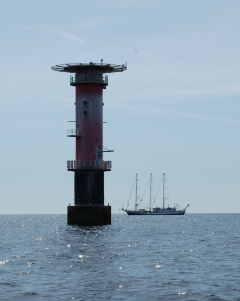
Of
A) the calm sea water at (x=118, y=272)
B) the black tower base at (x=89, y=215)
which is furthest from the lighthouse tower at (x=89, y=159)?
A: the calm sea water at (x=118, y=272)

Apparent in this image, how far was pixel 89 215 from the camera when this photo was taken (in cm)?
7444

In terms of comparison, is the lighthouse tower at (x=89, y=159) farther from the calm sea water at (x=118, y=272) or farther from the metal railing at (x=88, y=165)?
the calm sea water at (x=118, y=272)

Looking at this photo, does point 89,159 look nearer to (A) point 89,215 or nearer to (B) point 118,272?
(A) point 89,215

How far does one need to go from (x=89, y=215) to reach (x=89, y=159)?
7034 mm

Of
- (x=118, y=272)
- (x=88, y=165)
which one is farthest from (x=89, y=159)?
(x=118, y=272)

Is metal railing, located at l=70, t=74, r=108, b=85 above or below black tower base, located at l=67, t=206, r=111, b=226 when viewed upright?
above

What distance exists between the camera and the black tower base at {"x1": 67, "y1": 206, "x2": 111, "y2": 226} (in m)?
74.4

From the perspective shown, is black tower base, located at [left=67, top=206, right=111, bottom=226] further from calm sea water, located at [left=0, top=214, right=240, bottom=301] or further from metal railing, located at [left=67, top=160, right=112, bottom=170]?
calm sea water, located at [left=0, top=214, right=240, bottom=301]

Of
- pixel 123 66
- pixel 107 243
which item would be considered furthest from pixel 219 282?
pixel 123 66

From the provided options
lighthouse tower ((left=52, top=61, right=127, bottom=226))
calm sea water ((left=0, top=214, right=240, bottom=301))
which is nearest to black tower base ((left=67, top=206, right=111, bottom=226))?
lighthouse tower ((left=52, top=61, right=127, bottom=226))

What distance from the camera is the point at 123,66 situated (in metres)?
80.3

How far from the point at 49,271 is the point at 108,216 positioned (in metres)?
39.5

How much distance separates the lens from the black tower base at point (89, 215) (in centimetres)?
7438

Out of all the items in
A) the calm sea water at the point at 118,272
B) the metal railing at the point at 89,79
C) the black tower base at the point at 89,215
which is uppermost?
the metal railing at the point at 89,79
